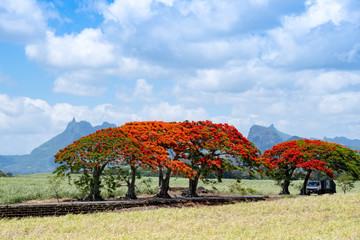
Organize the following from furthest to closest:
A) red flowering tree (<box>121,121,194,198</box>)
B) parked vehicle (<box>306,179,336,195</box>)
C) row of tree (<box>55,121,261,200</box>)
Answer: parked vehicle (<box>306,179,336,195</box>)
red flowering tree (<box>121,121,194,198</box>)
row of tree (<box>55,121,261,200</box>)

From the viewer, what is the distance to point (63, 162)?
81.9ft

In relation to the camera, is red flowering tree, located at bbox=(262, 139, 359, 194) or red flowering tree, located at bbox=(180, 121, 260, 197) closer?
red flowering tree, located at bbox=(180, 121, 260, 197)

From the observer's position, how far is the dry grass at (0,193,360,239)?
12.8m

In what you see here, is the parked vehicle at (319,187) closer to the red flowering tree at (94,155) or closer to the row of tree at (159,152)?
the row of tree at (159,152)

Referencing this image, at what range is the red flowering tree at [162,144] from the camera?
2516 cm

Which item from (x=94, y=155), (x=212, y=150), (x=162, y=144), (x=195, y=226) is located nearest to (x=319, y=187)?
(x=212, y=150)

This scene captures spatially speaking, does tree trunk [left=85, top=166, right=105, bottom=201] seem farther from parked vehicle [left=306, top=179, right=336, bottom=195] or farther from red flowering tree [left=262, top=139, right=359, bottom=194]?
parked vehicle [left=306, top=179, right=336, bottom=195]

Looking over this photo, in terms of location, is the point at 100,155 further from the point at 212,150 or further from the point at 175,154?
the point at 212,150

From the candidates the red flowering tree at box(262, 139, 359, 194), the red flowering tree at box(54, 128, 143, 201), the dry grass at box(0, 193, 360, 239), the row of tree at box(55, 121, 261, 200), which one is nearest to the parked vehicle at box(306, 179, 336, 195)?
the red flowering tree at box(262, 139, 359, 194)

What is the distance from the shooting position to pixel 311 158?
114 feet

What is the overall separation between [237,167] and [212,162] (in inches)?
107

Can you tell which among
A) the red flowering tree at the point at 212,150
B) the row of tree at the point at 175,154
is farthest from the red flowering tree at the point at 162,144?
the red flowering tree at the point at 212,150

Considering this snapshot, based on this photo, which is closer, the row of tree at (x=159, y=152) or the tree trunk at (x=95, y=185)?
the row of tree at (x=159, y=152)

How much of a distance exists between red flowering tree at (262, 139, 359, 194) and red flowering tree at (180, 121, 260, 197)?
15.0ft
